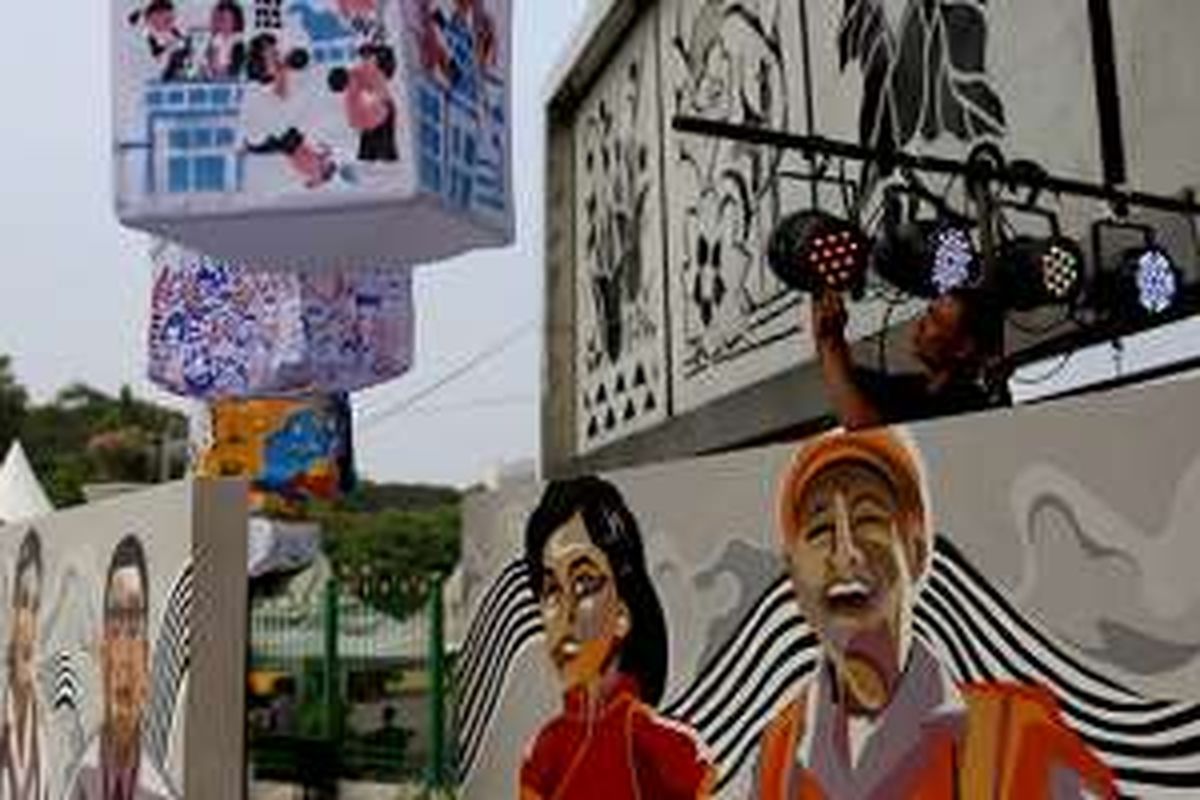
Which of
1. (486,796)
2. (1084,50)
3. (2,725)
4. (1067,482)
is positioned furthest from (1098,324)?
(2,725)

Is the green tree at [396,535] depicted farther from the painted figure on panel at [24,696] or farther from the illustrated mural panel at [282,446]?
the painted figure on panel at [24,696]

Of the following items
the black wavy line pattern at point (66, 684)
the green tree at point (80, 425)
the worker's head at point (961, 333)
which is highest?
the green tree at point (80, 425)

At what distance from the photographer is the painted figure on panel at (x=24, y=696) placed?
8594 millimetres

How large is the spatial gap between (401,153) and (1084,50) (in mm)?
3033

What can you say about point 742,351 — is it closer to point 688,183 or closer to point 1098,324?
point 688,183

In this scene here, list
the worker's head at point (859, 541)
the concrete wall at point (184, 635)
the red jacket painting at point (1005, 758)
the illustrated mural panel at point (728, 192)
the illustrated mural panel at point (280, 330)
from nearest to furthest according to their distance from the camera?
1. the red jacket painting at point (1005, 758)
2. the worker's head at point (859, 541)
3. the concrete wall at point (184, 635)
4. the illustrated mural panel at point (280, 330)
5. the illustrated mural panel at point (728, 192)

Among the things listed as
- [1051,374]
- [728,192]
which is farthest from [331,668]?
[1051,374]

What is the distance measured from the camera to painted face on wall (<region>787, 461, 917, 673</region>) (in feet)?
13.9

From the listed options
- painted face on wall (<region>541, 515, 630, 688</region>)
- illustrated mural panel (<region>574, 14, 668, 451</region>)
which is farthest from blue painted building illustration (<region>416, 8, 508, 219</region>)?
illustrated mural panel (<region>574, 14, 668, 451</region>)

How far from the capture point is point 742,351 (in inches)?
467

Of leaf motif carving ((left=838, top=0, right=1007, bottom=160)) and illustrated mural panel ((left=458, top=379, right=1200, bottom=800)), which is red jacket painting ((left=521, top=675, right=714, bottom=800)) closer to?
illustrated mural panel ((left=458, top=379, right=1200, bottom=800))

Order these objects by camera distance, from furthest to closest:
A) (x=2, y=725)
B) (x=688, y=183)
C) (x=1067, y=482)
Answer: (x=688, y=183)
(x=2, y=725)
(x=1067, y=482)

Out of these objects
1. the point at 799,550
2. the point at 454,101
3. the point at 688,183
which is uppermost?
the point at 688,183

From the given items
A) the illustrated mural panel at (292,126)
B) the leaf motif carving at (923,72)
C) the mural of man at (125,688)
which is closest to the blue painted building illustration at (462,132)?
the illustrated mural panel at (292,126)
